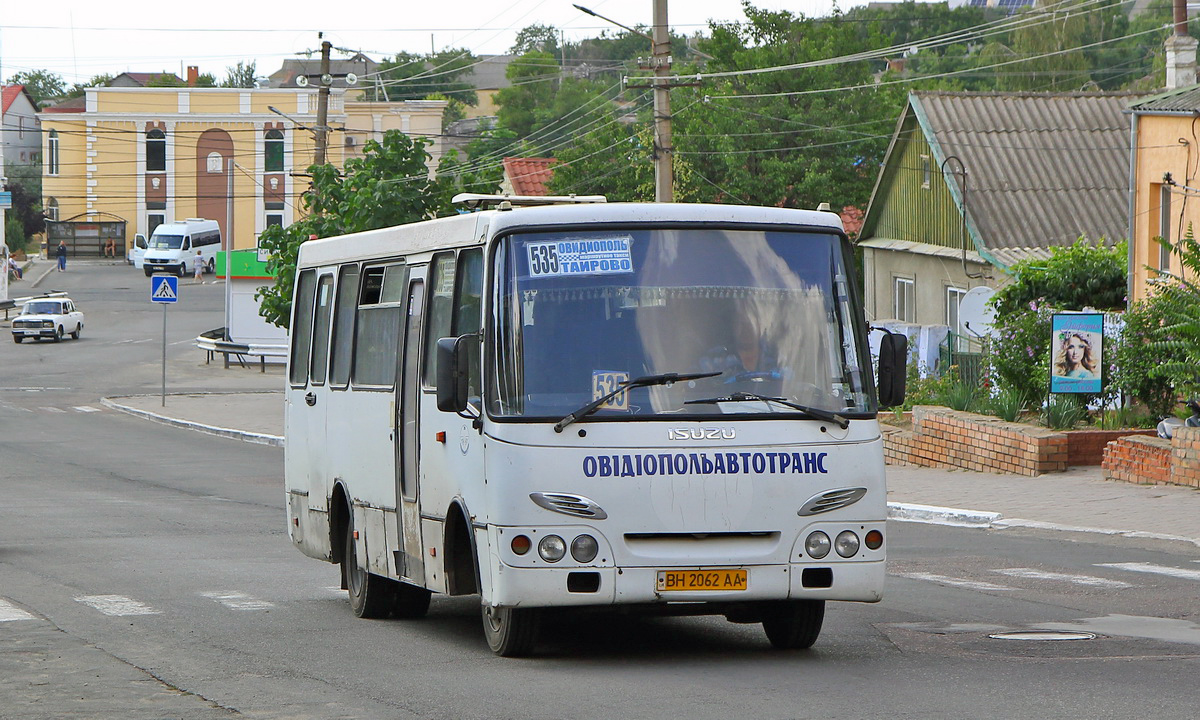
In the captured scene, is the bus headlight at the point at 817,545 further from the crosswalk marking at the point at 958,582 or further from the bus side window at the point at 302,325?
the bus side window at the point at 302,325

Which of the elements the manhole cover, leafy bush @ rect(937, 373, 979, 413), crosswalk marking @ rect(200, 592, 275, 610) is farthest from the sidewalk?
crosswalk marking @ rect(200, 592, 275, 610)

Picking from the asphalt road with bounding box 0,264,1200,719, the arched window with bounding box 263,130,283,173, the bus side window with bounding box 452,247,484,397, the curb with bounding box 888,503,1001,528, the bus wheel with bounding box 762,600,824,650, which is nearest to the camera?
the asphalt road with bounding box 0,264,1200,719

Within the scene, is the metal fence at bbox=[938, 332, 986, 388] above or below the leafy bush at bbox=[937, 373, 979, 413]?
above

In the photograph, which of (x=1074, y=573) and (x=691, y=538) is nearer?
(x=691, y=538)

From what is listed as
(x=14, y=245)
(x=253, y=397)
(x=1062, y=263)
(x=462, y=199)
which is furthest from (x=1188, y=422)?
(x=14, y=245)

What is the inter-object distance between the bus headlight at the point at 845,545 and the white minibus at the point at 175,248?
8634cm

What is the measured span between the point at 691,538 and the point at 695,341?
1024 millimetres

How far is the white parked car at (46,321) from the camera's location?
216 feet

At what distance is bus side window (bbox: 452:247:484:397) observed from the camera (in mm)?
9398

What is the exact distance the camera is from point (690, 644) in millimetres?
10281

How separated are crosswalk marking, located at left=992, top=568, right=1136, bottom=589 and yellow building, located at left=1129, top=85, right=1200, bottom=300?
11.9 metres

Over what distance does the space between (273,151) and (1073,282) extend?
292 ft

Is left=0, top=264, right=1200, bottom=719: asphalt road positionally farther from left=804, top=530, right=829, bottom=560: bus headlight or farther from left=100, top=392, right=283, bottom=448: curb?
left=100, top=392, right=283, bottom=448: curb

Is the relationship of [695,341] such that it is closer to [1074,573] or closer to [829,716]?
[829,716]
